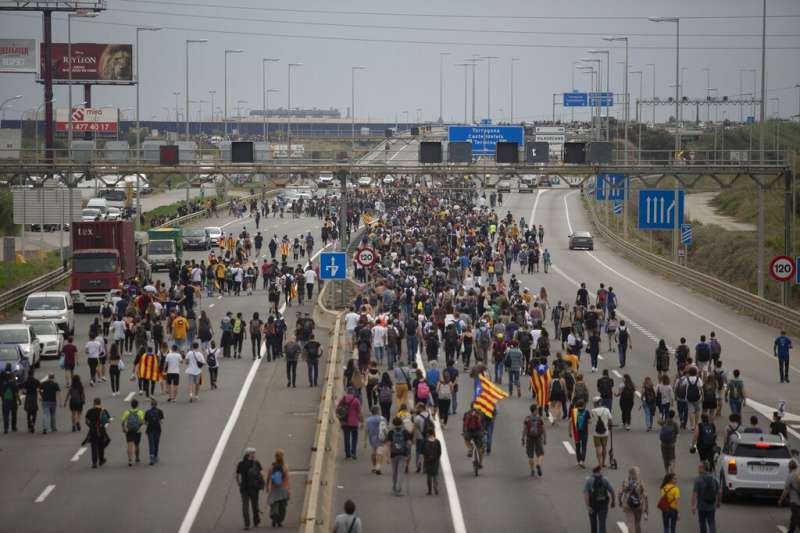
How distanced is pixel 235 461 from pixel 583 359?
15430mm

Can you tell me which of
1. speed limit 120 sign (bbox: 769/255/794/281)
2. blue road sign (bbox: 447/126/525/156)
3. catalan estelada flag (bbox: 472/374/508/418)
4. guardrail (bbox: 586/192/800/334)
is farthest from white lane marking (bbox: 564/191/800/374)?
catalan estelada flag (bbox: 472/374/508/418)

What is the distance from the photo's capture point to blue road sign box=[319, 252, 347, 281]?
4394 cm

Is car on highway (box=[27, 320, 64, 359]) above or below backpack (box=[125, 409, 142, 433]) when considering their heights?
below

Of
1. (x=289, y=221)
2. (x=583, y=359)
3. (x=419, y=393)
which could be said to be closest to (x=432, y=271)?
(x=583, y=359)

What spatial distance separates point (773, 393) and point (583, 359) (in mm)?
6428

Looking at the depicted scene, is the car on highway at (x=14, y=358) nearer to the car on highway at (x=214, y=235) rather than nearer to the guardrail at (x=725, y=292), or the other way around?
the guardrail at (x=725, y=292)

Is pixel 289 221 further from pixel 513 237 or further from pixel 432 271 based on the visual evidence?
pixel 432 271

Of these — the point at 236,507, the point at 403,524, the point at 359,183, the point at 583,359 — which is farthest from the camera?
the point at 359,183

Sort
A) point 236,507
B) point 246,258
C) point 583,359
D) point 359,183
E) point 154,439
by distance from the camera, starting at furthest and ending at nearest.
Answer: point 359,183 → point 246,258 → point 583,359 → point 154,439 → point 236,507

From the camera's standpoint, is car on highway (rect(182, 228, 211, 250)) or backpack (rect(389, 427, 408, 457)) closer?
backpack (rect(389, 427, 408, 457))

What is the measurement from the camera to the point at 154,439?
2494 cm

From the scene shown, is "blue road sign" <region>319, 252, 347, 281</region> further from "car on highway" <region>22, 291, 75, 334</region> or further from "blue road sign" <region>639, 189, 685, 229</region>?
"blue road sign" <region>639, 189, 685, 229</region>

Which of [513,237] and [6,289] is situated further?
[513,237]

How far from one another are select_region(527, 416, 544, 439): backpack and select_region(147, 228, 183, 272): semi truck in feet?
149
